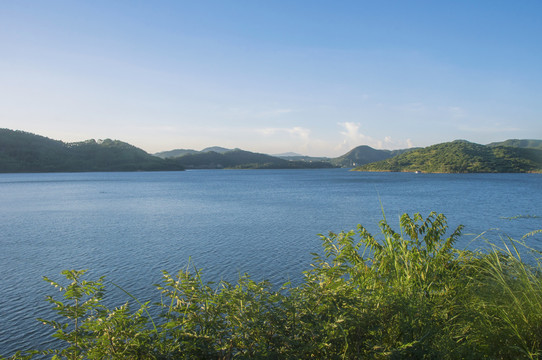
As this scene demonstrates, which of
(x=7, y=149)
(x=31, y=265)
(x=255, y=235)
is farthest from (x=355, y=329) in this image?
(x=7, y=149)

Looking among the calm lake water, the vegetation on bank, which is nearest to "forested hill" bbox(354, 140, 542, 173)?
the calm lake water

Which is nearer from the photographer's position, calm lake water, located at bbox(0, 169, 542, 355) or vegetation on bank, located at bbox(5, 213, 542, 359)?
vegetation on bank, located at bbox(5, 213, 542, 359)

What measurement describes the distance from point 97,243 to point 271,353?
25.7 m

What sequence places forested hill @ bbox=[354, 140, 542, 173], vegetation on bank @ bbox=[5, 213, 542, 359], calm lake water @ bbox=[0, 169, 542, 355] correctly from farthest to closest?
forested hill @ bbox=[354, 140, 542, 173] → calm lake water @ bbox=[0, 169, 542, 355] → vegetation on bank @ bbox=[5, 213, 542, 359]

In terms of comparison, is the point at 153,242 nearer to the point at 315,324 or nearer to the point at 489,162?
the point at 315,324

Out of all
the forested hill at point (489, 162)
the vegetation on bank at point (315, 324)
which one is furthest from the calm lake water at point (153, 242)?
the forested hill at point (489, 162)

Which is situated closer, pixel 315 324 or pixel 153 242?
pixel 315 324

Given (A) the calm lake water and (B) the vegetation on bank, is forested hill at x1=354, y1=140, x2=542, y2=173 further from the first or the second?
(B) the vegetation on bank

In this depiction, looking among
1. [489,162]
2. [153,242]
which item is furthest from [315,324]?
[489,162]

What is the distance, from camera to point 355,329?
441 cm

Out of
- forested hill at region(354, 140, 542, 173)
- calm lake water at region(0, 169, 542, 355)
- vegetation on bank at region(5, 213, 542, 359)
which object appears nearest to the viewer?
vegetation on bank at region(5, 213, 542, 359)

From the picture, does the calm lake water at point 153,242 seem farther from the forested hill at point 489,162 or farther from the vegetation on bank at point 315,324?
the forested hill at point 489,162

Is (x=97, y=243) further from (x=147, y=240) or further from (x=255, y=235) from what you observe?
(x=255, y=235)

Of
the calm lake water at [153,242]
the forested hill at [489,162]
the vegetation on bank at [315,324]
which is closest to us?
the vegetation on bank at [315,324]
